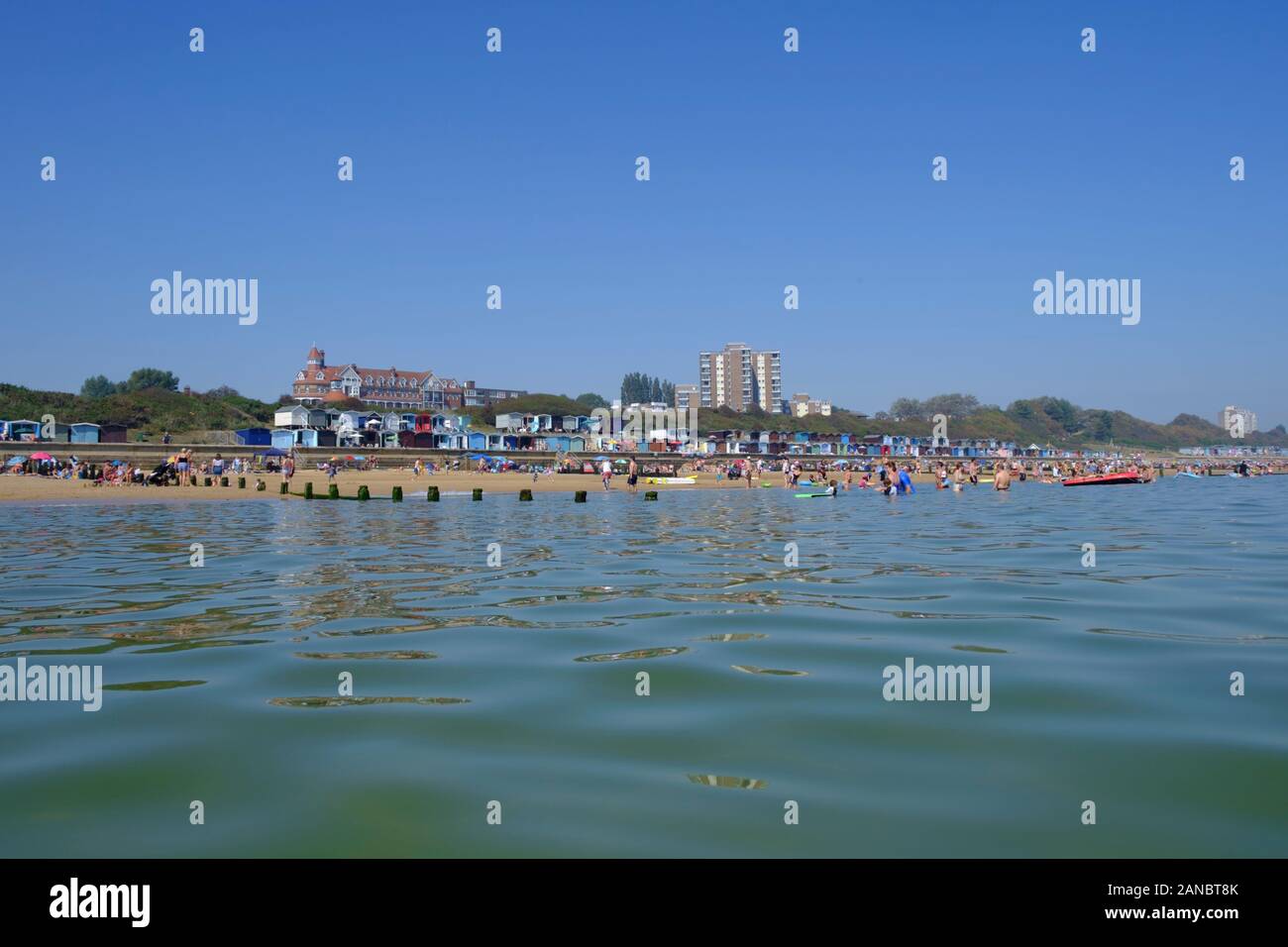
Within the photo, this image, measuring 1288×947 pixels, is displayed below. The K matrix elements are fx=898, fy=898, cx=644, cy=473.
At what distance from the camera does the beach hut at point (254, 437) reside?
9456 cm

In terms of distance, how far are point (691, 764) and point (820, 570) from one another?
9.95 metres

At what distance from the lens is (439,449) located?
342 ft

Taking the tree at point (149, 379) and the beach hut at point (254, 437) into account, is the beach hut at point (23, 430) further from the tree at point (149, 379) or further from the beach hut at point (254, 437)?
the tree at point (149, 379)

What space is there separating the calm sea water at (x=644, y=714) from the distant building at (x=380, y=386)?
162041 mm

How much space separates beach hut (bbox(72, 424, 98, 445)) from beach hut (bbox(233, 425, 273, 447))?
1342cm

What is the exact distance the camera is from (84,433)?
84500 millimetres

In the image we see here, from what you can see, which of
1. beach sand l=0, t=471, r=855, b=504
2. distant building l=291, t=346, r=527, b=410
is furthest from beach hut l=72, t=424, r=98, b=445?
distant building l=291, t=346, r=527, b=410

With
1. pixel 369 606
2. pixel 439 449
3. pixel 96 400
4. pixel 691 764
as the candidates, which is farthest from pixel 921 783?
pixel 96 400

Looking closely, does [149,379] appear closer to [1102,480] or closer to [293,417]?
[293,417]

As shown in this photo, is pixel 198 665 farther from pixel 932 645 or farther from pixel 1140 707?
pixel 1140 707

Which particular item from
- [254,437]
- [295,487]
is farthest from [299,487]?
[254,437]

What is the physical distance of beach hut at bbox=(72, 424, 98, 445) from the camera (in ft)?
276

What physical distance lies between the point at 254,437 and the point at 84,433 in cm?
1542

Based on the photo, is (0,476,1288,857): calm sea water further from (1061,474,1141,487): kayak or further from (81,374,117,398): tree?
(81,374,117,398): tree
